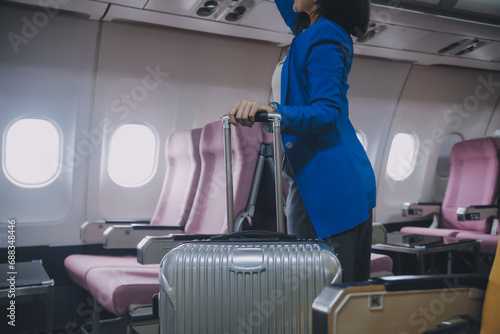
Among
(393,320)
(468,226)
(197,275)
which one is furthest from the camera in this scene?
(468,226)

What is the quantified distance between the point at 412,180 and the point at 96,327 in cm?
492

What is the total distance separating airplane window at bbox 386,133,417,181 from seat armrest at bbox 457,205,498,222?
1712 mm

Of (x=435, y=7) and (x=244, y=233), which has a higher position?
(x=435, y=7)

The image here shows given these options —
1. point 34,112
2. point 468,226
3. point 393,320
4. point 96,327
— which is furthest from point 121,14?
point 468,226

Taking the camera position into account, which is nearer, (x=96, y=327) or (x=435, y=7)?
(x=96, y=327)

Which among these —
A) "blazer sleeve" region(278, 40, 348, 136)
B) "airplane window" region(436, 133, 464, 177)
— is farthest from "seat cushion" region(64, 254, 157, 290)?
"airplane window" region(436, 133, 464, 177)

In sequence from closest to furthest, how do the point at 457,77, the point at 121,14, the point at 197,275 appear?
the point at 197,275 → the point at 121,14 → the point at 457,77

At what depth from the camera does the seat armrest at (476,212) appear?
468 centimetres

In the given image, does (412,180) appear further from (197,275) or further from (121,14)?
(197,275)

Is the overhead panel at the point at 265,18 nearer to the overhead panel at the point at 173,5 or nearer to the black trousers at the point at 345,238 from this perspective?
the overhead panel at the point at 173,5

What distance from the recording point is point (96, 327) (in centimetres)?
286

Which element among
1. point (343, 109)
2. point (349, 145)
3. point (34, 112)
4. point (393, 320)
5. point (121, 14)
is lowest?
point (393, 320)

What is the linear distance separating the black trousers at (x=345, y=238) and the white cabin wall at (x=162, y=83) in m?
3.25

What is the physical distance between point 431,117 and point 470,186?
1.37 meters
